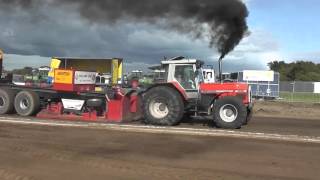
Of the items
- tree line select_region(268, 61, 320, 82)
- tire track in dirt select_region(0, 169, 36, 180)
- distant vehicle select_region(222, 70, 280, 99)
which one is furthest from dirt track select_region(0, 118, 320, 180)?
tree line select_region(268, 61, 320, 82)

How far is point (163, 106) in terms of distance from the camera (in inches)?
706

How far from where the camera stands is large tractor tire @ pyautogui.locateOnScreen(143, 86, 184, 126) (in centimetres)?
1756

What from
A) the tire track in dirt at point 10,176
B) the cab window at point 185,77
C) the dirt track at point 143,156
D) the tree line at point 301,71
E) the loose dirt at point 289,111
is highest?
the tree line at point 301,71

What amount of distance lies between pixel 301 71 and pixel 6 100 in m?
93.8

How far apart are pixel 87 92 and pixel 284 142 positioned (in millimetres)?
8255

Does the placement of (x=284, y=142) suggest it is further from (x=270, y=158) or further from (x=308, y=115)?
(x=308, y=115)

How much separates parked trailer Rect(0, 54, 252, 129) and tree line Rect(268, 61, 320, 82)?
84959 mm

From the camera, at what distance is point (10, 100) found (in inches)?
824

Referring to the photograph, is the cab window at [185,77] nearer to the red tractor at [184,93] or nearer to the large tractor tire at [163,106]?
the red tractor at [184,93]

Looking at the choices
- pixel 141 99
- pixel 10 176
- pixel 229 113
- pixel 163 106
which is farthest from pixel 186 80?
pixel 10 176

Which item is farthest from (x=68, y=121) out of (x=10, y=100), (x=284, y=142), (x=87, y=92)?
(x=284, y=142)

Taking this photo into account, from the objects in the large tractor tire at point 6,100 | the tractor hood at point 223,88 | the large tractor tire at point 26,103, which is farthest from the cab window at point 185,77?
the large tractor tire at point 6,100

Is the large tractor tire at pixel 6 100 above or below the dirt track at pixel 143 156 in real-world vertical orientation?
above

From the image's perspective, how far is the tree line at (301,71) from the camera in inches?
4039
